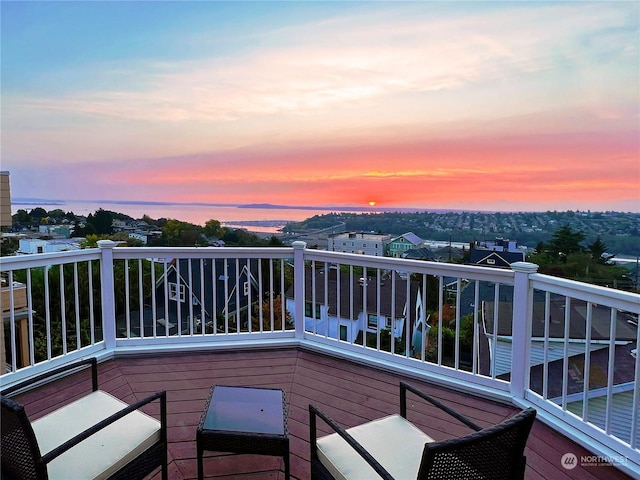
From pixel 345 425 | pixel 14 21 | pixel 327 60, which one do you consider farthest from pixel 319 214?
pixel 14 21

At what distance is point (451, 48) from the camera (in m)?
5.59

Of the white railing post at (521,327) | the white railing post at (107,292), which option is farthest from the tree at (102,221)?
the white railing post at (521,327)

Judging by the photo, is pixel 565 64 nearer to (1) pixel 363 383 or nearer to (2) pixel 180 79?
(1) pixel 363 383

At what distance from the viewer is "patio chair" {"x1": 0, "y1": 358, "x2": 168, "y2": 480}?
4.91 ft

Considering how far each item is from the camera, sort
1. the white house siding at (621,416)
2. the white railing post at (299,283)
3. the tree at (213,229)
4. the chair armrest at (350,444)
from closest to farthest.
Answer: the chair armrest at (350,444) < the white house siding at (621,416) < the white railing post at (299,283) < the tree at (213,229)

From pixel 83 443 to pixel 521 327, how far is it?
3.09 m

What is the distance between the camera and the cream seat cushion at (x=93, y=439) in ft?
5.41

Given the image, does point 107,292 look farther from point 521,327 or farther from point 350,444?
point 521,327

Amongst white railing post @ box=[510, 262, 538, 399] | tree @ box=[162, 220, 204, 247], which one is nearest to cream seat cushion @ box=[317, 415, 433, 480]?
white railing post @ box=[510, 262, 538, 399]

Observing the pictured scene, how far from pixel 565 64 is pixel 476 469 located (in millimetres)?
5782

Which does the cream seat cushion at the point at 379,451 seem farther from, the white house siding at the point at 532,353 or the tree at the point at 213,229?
the tree at the point at 213,229

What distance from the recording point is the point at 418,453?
5.77 ft

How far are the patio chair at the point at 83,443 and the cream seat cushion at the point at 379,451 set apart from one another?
2.80ft

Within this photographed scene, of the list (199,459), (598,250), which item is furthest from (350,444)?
(598,250)
